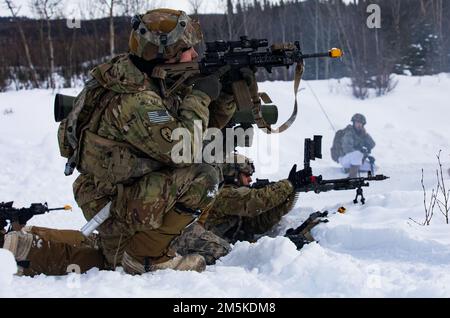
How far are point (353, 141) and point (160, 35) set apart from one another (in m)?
7.36

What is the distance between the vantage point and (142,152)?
2869mm

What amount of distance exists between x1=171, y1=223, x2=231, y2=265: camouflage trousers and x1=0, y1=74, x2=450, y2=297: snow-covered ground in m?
0.15

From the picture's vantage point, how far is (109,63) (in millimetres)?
2873

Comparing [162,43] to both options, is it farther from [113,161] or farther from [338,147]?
[338,147]

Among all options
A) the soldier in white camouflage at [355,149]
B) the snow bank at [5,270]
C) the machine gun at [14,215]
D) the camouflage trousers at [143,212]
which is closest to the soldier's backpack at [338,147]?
the soldier in white camouflage at [355,149]

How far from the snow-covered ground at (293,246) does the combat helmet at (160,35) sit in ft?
3.64

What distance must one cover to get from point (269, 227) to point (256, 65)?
2.06 m

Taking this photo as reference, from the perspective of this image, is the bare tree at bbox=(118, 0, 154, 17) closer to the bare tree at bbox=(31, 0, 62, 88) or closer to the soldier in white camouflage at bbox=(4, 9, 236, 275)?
the bare tree at bbox=(31, 0, 62, 88)

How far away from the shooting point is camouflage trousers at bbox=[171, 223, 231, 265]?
11.1ft

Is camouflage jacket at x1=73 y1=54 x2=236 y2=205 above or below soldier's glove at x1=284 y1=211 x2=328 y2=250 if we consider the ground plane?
above

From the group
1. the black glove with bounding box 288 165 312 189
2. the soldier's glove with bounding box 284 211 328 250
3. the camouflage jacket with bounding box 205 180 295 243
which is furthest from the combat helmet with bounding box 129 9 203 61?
the black glove with bounding box 288 165 312 189
